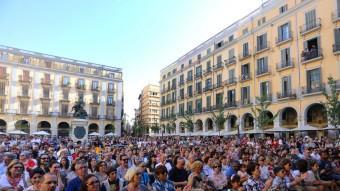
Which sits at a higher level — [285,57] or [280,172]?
[285,57]

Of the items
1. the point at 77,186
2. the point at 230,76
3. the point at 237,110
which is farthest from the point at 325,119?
the point at 77,186

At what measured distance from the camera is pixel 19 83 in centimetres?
5494

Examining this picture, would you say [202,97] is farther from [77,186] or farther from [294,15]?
[77,186]

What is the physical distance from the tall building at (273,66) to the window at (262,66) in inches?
4.4

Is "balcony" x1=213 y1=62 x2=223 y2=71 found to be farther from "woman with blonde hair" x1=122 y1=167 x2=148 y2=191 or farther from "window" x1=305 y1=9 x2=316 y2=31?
"woman with blonde hair" x1=122 y1=167 x2=148 y2=191

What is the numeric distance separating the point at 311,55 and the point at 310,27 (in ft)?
8.50

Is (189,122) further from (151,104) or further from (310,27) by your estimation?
(151,104)

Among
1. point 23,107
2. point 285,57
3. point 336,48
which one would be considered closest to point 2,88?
point 23,107

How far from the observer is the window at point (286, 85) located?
104 ft

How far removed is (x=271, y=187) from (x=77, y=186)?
13.3 ft

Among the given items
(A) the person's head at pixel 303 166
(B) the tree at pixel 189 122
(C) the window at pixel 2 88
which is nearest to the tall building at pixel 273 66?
(B) the tree at pixel 189 122

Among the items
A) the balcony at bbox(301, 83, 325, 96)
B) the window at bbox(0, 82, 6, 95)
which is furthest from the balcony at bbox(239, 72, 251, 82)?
the window at bbox(0, 82, 6, 95)

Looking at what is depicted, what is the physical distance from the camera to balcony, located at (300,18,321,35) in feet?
94.0

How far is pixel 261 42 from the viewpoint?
3600cm
